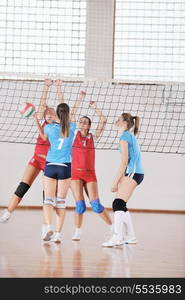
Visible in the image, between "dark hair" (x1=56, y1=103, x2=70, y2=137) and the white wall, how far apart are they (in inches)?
208

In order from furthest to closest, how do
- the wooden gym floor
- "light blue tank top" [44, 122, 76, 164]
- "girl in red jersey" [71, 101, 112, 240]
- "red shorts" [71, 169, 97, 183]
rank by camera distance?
1. "red shorts" [71, 169, 97, 183]
2. "girl in red jersey" [71, 101, 112, 240]
3. "light blue tank top" [44, 122, 76, 164]
4. the wooden gym floor

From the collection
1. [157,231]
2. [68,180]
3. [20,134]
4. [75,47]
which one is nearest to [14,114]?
[20,134]

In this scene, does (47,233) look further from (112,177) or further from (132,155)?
(112,177)

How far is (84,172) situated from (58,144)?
0.62m

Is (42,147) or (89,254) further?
(42,147)

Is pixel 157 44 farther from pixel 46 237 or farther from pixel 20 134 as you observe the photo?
pixel 46 237

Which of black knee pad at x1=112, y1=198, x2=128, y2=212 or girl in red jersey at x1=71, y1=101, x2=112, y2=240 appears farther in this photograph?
girl in red jersey at x1=71, y1=101, x2=112, y2=240

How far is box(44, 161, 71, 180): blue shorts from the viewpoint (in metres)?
7.20

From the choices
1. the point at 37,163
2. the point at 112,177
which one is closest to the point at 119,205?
the point at 37,163

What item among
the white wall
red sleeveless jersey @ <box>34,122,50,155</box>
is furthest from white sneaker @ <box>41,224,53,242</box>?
the white wall

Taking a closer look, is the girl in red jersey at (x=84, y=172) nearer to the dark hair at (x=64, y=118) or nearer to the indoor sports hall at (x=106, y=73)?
the dark hair at (x=64, y=118)

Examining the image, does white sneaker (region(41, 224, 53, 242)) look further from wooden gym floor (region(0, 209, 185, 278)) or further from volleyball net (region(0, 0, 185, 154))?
volleyball net (region(0, 0, 185, 154))

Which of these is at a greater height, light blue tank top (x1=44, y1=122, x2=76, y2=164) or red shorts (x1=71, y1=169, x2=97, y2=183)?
light blue tank top (x1=44, y1=122, x2=76, y2=164)

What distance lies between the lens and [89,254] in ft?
21.1
